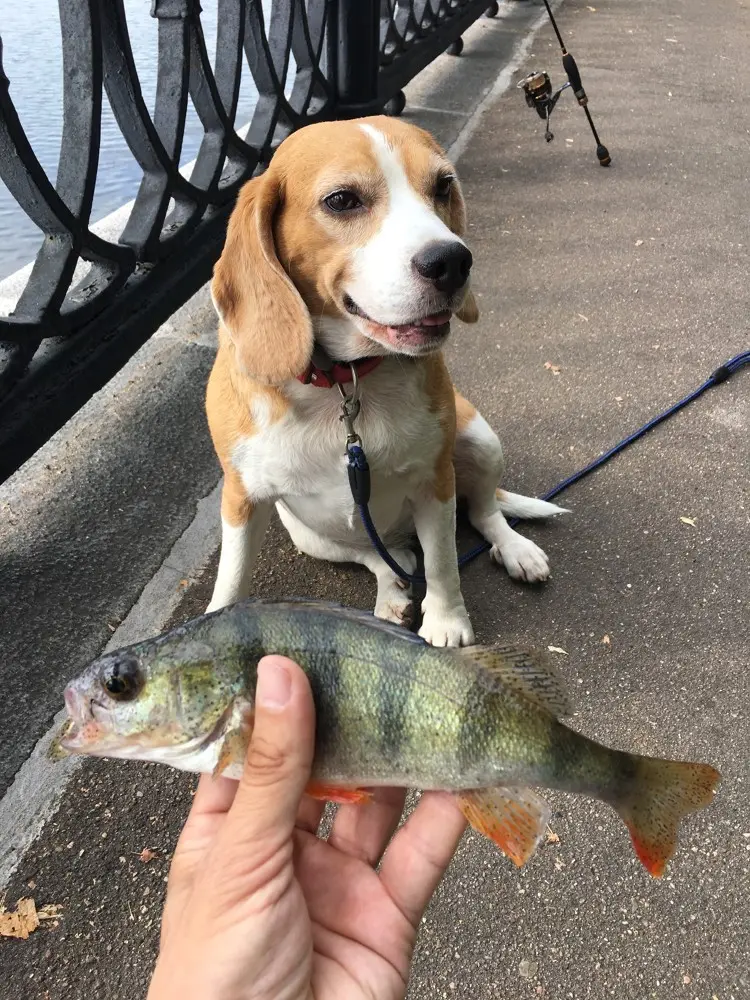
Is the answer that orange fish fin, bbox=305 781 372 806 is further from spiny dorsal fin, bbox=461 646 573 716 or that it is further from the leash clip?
the leash clip

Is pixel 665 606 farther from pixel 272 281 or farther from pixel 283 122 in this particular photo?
pixel 283 122

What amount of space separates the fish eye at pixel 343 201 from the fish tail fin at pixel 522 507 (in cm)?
129

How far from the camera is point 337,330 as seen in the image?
76.0 inches

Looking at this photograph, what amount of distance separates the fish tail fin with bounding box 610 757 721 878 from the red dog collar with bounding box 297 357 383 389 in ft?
3.81

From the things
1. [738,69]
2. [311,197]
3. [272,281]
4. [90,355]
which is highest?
[311,197]

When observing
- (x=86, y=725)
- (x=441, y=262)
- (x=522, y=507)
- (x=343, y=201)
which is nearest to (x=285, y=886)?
(x=86, y=725)

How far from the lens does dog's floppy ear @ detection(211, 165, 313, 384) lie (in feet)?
6.00

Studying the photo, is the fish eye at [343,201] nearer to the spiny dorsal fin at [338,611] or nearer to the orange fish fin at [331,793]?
the spiny dorsal fin at [338,611]

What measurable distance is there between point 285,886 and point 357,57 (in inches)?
188

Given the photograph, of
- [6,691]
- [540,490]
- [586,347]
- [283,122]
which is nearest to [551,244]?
[586,347]

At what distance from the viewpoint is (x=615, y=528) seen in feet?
9.39

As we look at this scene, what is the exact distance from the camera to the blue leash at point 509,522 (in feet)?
6.36

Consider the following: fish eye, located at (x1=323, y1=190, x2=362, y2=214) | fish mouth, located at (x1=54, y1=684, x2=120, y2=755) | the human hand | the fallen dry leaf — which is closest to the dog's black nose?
fish eye, located at (x1=323, y1=190, x2=362, y2=214)

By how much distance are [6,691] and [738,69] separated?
1003cm
